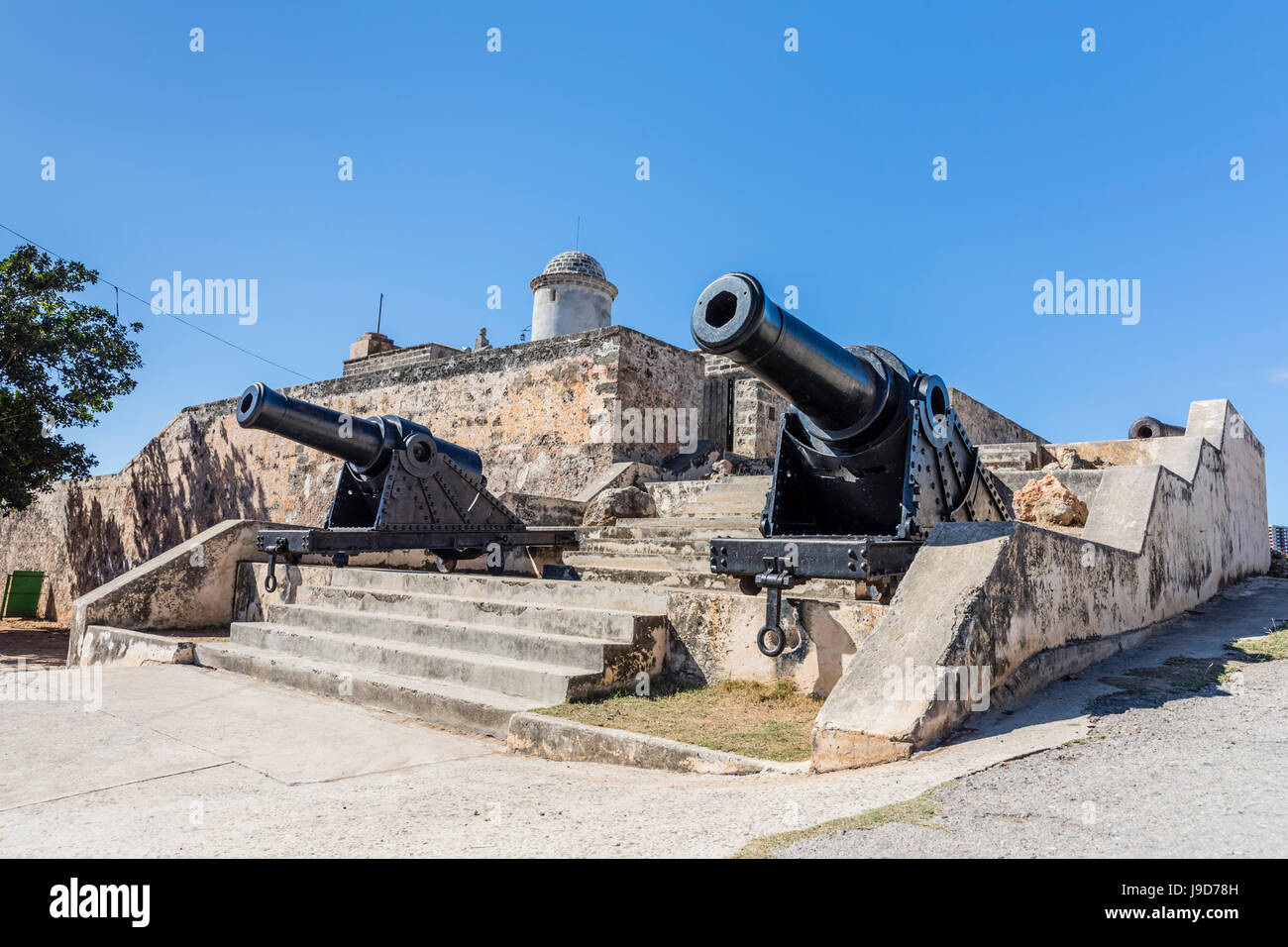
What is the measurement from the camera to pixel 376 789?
3018 mm

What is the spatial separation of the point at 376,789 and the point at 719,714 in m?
1.67

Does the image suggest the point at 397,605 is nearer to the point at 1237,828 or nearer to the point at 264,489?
the point at 1237,828

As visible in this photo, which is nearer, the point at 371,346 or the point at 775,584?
the point at 775,584

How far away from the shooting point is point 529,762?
139 inches

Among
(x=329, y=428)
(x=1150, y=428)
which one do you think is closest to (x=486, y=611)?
(x=329, y=428)

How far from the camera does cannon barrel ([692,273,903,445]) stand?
337 cm

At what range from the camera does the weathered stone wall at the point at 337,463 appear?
11758 millimetres

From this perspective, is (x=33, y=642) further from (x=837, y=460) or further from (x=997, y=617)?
(x=997, y=617)

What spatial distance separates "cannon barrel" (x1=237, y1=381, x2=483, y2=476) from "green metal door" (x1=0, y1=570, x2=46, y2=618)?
14.4 m

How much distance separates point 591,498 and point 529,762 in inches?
267

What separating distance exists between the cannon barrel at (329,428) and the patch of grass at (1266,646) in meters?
6.31

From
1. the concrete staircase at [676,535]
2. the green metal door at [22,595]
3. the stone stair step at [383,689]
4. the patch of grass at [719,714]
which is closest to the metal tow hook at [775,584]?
the patch of grass at [719,714]

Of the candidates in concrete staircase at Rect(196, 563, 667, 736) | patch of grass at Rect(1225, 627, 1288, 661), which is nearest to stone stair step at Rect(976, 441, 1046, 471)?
patch of grass at Rect(1225, 627, 1288, 661)

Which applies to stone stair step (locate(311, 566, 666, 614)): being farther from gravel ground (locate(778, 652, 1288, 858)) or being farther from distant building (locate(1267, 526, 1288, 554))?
distant building (locate(1267, 526, 1288, 554))
